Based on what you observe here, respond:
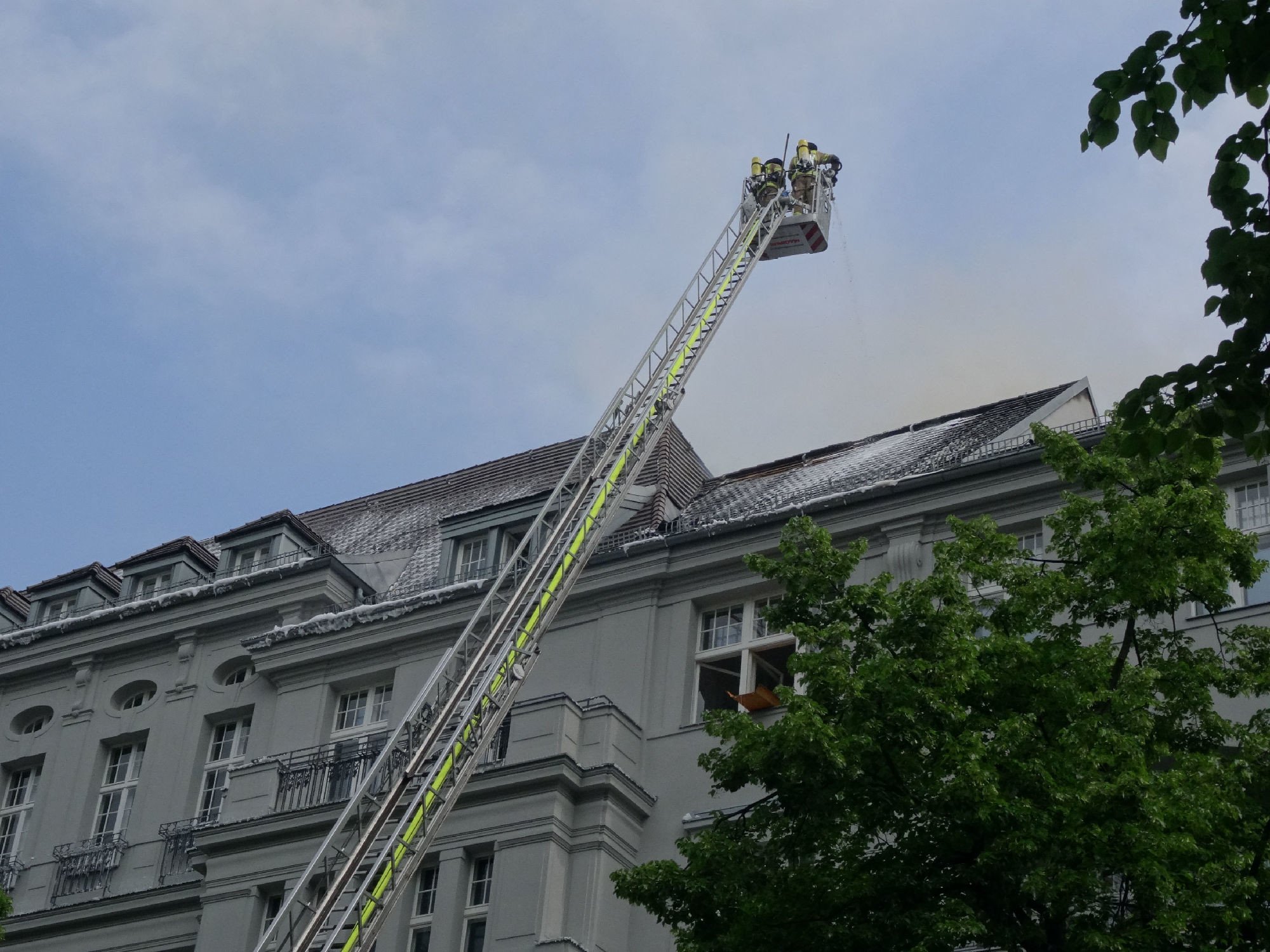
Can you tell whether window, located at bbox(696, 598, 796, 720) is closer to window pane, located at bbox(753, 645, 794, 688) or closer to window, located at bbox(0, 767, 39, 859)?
window pane, located at bbox(753, 645, 794, 688)

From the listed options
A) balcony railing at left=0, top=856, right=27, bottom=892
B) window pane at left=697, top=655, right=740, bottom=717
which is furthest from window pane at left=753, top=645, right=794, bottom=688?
balcony railing at left=0, top=856, right=27, bottom=892

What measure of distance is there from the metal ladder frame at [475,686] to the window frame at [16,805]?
8.52m

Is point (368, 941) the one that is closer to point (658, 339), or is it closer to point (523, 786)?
point (523, 786)

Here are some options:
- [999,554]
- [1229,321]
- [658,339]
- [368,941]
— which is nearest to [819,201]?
[658,339]

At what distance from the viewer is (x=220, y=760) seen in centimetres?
3478

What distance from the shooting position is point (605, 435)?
3173cm

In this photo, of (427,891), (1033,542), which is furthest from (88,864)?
(1033,542)

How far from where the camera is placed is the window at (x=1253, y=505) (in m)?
27.8

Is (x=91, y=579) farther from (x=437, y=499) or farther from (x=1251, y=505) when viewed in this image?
(x=1251, y=505)

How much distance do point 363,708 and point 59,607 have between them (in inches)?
357

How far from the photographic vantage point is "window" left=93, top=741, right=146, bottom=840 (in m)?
34.9

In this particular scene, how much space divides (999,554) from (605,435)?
36.6 feet

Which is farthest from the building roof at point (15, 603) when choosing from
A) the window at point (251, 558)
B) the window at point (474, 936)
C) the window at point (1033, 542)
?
the window at point (1033, 542)

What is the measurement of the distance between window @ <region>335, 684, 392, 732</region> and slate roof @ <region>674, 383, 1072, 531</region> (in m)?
5.60
